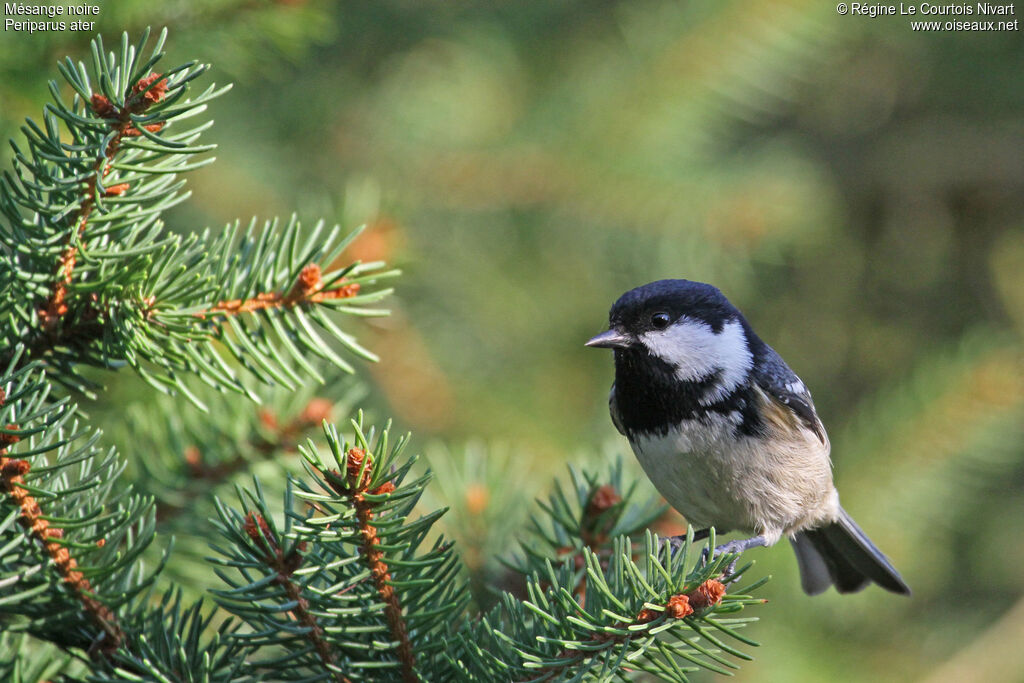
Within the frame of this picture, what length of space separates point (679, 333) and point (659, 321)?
66 millimetres

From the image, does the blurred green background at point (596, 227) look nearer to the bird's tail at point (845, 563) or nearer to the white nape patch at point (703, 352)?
the bird's tail at point (845, 563)

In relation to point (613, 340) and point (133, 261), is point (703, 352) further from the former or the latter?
point (133, 261)

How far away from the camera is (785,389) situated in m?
2.35

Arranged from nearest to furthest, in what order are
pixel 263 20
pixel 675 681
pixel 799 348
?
pixel 675 681
pixel 263 20
pixel 799 348

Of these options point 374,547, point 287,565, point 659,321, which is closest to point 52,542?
point 287,565

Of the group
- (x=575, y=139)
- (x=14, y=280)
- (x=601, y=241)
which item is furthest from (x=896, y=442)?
(x=14, y=280)

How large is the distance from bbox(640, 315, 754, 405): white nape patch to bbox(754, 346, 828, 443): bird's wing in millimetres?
45

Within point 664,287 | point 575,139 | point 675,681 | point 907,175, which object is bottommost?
point 675,681

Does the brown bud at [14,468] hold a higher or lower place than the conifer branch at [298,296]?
lower

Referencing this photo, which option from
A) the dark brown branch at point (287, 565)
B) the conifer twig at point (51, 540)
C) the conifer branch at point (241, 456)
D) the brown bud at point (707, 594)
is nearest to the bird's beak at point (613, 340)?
the conifer branch at point (241, 456)

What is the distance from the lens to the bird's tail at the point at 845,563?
8.27 feet

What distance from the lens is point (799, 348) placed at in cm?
358

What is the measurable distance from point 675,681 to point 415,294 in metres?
1.95

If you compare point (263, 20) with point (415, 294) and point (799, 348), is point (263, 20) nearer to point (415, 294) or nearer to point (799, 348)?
point (415, 294)
